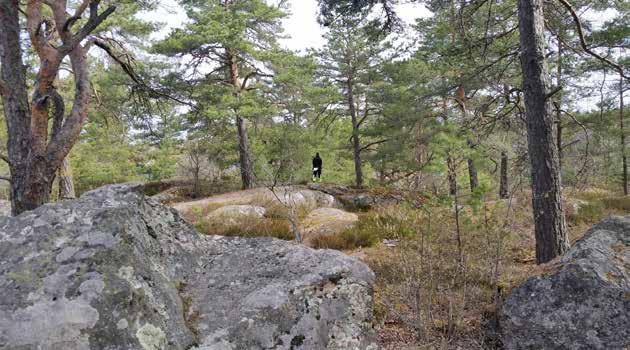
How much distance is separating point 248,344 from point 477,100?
49.4ft

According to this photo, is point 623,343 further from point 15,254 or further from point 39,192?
point 39,192

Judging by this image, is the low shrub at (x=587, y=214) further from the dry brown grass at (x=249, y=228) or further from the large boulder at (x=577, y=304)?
the large boulder at (x=577, y=304)

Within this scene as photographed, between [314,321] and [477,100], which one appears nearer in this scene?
[314,321]

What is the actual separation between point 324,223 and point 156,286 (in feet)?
21.0

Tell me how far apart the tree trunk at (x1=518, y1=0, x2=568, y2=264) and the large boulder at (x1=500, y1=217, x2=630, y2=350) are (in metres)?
1.83

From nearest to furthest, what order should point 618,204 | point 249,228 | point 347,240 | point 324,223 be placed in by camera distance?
point 347,240 < point 249,228 < point 324,223 < point 618,204

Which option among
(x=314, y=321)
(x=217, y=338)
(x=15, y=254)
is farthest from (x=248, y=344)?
(x=15, y=254)

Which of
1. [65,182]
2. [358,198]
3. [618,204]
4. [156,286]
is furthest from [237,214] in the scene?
[618,204]

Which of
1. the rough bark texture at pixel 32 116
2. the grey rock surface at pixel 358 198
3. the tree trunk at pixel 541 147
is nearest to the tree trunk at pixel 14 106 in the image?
the rough bark texture at pixel 32 116

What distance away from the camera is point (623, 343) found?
232 cm

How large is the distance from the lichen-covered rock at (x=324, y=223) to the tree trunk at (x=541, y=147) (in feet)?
12.1

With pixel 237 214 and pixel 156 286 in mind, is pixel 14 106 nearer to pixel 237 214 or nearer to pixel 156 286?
pixel 156 286

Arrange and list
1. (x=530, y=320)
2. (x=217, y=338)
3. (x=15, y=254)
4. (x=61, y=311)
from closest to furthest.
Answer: (x=61, y=311) → (x=15, y=254) → (x=217, y=338) → (x=530, y=320)

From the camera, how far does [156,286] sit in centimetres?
184
